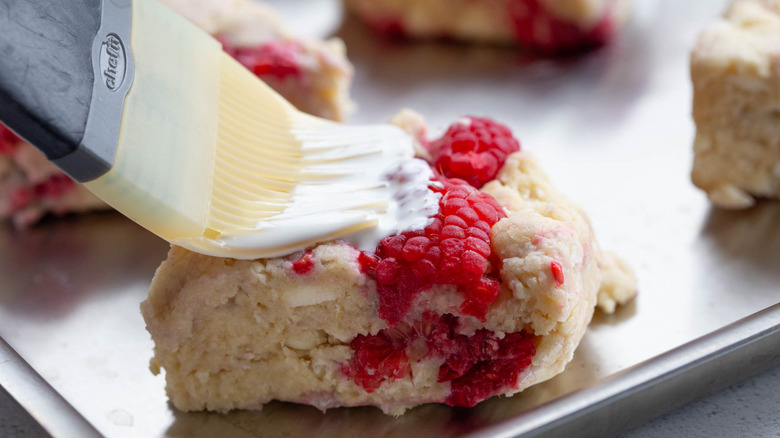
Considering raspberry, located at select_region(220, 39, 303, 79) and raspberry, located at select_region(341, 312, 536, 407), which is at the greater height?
raspberry, located at select_region(220, 39, 303, 79)

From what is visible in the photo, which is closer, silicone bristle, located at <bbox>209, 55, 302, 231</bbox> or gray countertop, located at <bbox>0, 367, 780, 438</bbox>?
silicone bristle, located at <bbox>209, 55, 302, 231</bbox>

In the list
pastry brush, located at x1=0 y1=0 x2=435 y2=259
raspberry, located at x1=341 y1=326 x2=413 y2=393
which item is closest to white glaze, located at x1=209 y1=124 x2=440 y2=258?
pastry brush, located at x1=0 y1=0 x2=435 y2=259

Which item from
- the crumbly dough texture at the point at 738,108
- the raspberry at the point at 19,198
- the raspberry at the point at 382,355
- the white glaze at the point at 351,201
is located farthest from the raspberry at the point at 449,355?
the raspberry at the point at 19,198

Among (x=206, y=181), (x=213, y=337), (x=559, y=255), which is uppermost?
(x=206, y=181)

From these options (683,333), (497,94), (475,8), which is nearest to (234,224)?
(683,333)

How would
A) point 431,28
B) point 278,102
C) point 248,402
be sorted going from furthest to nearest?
point 431,28, point 278,102, point 248,402

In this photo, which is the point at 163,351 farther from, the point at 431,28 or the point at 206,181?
the point at 431,28

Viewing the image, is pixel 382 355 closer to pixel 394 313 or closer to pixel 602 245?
pixel 394 313

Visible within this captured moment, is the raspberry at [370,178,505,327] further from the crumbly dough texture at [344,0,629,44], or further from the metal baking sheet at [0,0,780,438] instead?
the crumbly dough texture at [344,0,629,44]
